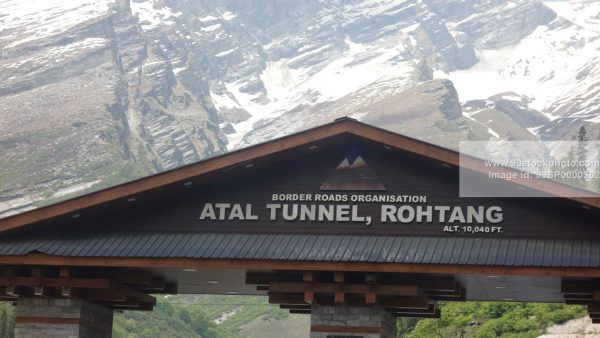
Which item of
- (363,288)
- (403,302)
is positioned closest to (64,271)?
(363,288)

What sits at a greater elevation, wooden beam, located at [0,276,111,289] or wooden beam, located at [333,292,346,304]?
wooden beam, located at [0,276,111,289]

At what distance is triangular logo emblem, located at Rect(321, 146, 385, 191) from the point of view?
96.7 ft

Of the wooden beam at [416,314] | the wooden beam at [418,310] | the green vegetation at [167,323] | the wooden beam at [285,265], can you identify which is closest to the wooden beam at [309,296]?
the wooden beam at [285,265]

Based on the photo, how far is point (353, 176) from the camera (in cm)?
2962

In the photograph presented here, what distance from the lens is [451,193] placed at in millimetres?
28969

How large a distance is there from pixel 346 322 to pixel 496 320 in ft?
110

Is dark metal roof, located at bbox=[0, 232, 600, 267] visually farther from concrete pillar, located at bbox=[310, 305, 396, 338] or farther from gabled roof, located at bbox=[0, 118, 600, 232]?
concrete pillar, located at bbox=[310, 305, 396, 338]

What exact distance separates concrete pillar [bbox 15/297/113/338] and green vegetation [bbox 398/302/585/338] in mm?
28060

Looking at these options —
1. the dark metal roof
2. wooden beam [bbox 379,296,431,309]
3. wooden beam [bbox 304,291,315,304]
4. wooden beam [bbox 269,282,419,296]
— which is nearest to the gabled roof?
the dark metal roof

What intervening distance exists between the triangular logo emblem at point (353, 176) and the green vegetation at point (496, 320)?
26.1 m

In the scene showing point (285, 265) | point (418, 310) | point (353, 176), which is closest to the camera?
point (285, 265)

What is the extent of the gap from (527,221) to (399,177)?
10.8ft

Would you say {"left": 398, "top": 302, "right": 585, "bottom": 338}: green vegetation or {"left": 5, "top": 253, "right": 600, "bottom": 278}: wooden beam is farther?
{"left": 398, "top": 302, "right": 585, "bottom": 338}: green vegetation

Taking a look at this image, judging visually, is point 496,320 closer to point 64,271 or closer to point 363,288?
point 363,288
